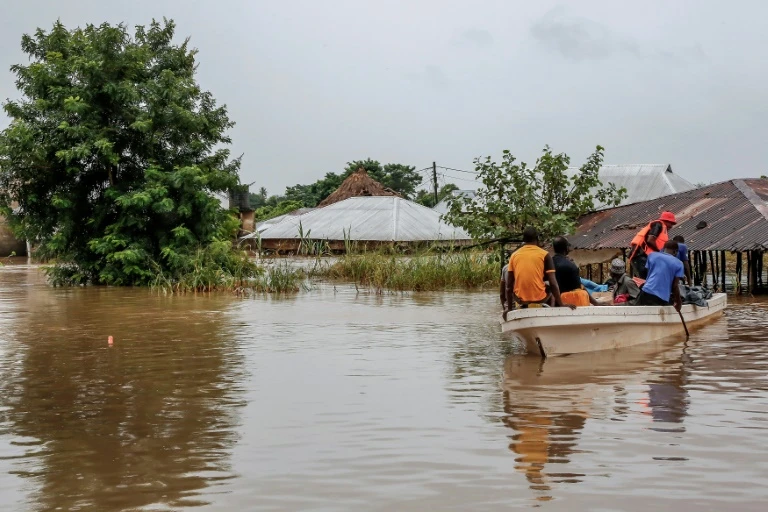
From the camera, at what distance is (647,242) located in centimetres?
1363

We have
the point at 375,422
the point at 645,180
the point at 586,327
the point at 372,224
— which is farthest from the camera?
the point at 645,180

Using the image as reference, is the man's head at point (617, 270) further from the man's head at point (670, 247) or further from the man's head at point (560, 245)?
the man's head at point (560, 245)

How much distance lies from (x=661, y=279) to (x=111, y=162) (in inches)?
667

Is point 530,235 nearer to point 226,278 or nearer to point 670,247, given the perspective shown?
point 670,247

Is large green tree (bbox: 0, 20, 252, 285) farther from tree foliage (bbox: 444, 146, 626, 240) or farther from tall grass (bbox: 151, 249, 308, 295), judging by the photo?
tree foliage (bbox: 444, 146, 626, 240)

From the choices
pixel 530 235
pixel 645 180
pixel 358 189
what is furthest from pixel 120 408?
pixel 358 189

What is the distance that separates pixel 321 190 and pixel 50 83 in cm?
3702

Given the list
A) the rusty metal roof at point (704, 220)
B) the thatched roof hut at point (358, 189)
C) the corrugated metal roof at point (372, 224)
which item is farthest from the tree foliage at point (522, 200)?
the thatched roof hut at point (358, 189)

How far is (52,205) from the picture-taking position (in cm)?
2578

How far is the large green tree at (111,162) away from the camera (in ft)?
80.8

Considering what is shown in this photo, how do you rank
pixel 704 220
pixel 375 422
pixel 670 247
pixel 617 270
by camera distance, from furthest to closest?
pixel 704 220, pixel 617 270, pixel 670 247, pixel 375 422

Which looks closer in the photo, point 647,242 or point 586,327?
point 586,327

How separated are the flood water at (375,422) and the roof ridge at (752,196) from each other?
21.2 feet

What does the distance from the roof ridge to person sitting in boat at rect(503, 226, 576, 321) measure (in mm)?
10263
